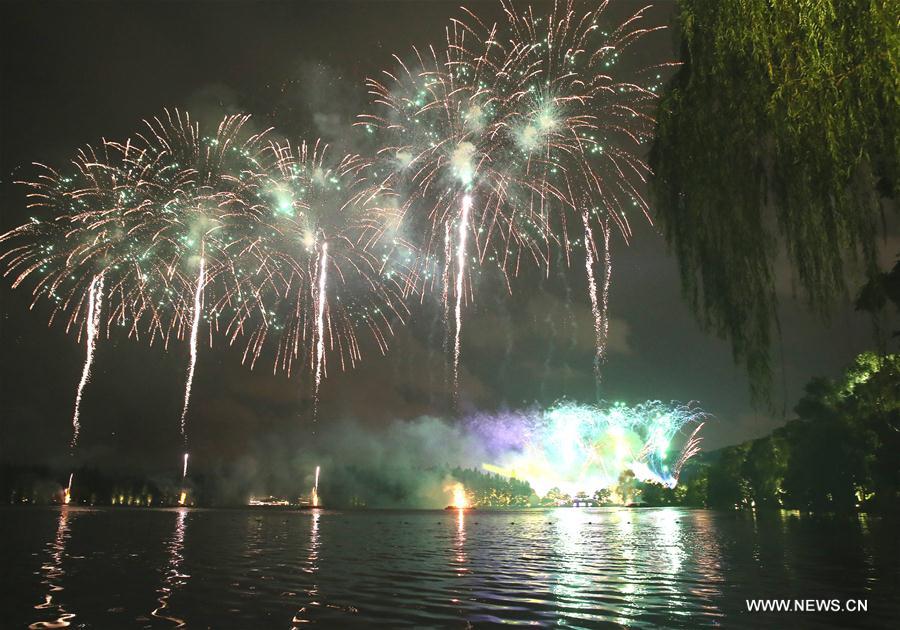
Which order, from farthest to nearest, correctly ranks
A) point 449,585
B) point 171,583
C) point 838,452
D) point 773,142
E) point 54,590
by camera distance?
point 838,452 < point 171,583 < point 449,585 < point 54,590 < point 773,142

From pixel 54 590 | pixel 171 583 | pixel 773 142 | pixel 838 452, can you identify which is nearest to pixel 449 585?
pixel 171 583

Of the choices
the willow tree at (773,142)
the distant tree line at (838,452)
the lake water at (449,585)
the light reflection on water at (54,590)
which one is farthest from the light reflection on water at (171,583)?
the distant tree line at (838,452)

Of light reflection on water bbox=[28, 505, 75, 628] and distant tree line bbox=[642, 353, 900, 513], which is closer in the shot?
light reflection on water bbox=[28, 505, 75, 628]

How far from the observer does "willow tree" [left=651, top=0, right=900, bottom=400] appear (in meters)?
11.2

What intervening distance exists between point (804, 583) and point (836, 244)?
11.2 m

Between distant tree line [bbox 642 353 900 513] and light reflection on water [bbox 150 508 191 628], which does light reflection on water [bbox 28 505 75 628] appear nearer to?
light reflection on water [bbox 150 508 191 628]

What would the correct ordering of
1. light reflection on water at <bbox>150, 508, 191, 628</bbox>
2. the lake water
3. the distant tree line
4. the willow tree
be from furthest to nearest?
1. the distant tree line
2. light reflection on water at <bbox>150, 508, 191, 628</bbox>
3. the lake water
4. the willow tree

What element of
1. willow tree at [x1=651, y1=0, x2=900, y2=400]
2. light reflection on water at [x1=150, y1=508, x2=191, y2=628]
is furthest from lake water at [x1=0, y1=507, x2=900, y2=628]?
willow tree at [x1=651, y1=0, x2=900, y2=400]

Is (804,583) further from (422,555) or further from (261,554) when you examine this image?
(261,554)

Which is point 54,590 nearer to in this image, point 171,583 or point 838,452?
point 171,583

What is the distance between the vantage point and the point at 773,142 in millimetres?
13000

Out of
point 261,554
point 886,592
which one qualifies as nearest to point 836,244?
point 886,592

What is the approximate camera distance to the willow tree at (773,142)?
1120 cm

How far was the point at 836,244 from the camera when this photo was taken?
40.7 ft
